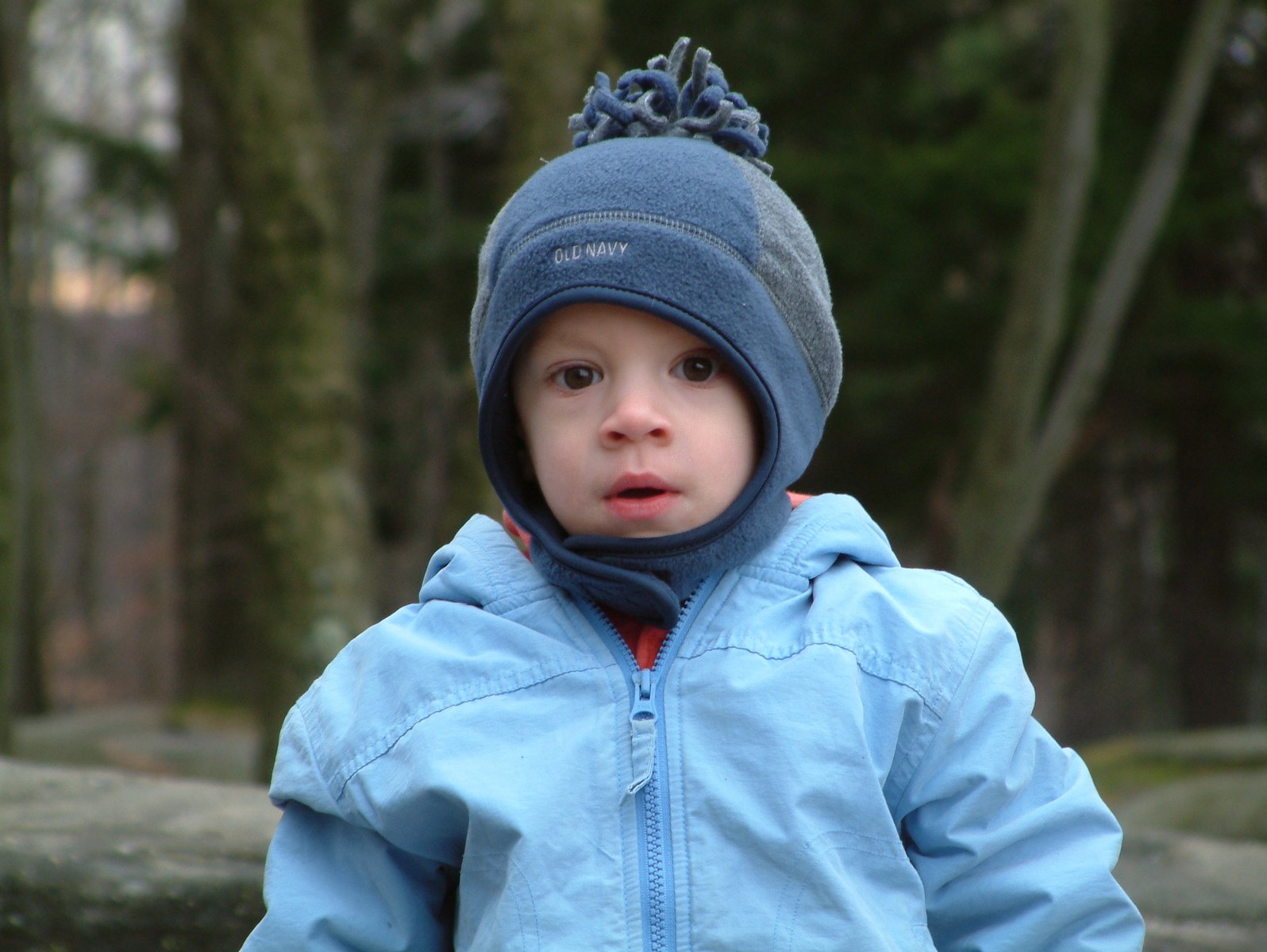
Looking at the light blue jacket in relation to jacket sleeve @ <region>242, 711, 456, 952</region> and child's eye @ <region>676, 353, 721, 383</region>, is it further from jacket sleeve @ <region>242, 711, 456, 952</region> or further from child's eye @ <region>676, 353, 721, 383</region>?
child's eye @ <region>676, 353, 721, 383</region>

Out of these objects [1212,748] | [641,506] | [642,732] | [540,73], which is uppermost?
[540,73]

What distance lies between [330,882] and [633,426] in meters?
0.67

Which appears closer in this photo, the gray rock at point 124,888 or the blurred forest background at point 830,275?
the gray rock at point 124,888

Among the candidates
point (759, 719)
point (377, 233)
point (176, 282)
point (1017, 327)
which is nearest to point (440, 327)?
point (377, 233)

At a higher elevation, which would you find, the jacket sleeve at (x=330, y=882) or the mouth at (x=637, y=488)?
the mouth at (x=637, y=488)

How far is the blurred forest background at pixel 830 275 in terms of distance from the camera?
5035mm

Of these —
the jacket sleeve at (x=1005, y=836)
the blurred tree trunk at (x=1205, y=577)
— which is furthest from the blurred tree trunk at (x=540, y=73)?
the blurred tree trunk at (x=1205, y=577)

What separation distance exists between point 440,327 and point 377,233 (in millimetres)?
1031

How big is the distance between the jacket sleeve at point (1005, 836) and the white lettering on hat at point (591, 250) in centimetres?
64

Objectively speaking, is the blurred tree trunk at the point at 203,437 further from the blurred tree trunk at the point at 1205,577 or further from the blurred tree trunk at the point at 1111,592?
the blurred tree trunk at the point at 1205,577

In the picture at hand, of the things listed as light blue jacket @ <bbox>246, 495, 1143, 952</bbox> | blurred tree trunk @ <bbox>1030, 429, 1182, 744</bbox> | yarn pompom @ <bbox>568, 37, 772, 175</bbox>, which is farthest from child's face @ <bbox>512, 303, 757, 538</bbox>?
blurred tree trunk @ <bbox>1030, 429, 1182, 744</bbox>

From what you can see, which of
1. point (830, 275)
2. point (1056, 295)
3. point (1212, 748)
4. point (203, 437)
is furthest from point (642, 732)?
point (203, 437)

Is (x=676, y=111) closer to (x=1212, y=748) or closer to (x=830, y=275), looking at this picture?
(x=1212, y=748)

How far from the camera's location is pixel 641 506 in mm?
1762
